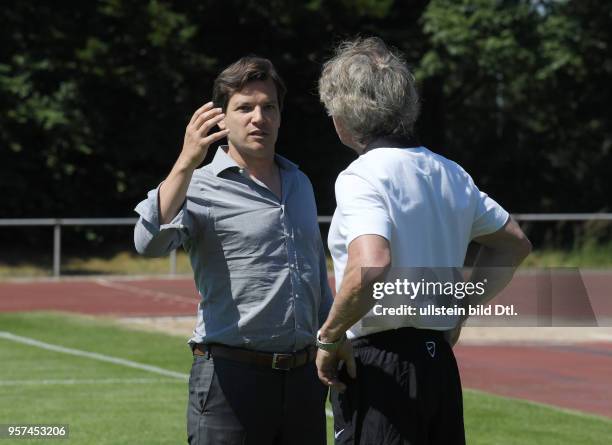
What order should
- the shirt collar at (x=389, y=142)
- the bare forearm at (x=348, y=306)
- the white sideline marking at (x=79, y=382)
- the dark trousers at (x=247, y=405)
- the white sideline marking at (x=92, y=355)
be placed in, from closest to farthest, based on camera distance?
the bare forearm at (x=348, y=306)
the shirt collar at (x=389, y=142)
the dark trousers at (x=247, y=405)
the white sideline marking at (x=79, y=382)
the white sideline marking at (x=92, y=355)

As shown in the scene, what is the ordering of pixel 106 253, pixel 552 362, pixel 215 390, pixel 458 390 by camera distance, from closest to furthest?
1. pixel 458 390
2. pixel 215 390
3. pixel 552 362
4. pixel 106 253

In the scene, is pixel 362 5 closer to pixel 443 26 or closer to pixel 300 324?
pixel 443 26

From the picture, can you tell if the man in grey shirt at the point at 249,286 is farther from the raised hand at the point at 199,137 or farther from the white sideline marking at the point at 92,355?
the white sideline marking at the point at 92,355

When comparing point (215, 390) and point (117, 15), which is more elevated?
point (117, 15)

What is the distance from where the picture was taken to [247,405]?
4594mm

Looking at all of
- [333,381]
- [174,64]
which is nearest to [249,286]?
[333,381]

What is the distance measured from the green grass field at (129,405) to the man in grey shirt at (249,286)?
409cm

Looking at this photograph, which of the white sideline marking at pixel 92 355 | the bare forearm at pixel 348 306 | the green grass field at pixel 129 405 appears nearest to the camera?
the bare forearm at pixel 348 306

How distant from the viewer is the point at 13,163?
28406 mm

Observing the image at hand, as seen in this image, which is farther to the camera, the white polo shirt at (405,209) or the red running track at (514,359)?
the red running track at (514,359)

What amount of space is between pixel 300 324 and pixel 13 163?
24675mm

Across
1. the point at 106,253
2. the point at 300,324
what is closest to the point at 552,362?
the point at 300,324

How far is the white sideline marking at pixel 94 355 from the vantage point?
12.1 metres

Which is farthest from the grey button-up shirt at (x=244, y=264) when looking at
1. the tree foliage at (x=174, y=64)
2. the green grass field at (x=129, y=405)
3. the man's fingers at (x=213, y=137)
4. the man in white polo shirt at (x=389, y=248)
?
the tree foliage at (x=174, y=64)
